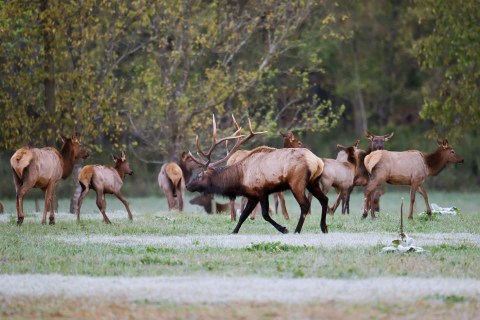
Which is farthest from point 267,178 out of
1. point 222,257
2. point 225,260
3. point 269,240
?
point 225,260

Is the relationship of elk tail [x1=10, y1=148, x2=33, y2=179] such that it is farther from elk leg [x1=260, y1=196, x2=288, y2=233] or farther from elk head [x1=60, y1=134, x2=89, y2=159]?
elk leg [x1=260, y1=196, x2=288, y2=233]

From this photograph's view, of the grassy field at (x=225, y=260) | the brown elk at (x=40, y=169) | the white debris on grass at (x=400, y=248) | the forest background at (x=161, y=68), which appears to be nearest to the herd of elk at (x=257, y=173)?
the brown elk at (x=40, y=169)

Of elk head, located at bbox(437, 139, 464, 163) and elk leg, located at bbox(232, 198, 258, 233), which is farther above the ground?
elk head, located at bbox(437, 139, 464, 163)

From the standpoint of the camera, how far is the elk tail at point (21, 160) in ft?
71.8

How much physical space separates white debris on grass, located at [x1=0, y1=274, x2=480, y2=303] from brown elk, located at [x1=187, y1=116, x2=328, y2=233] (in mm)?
5725

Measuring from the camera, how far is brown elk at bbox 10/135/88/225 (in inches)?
864

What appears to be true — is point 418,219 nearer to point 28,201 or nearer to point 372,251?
point 372,251

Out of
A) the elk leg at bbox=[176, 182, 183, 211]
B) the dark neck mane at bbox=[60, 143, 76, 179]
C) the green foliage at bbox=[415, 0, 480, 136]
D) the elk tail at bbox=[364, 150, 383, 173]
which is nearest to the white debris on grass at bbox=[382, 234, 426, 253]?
the elk tail at bbox=[364, 150, 383, 173]

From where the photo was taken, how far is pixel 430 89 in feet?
171

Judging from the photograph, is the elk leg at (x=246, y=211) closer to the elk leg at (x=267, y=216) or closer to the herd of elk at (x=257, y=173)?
the herd of elk at (x=257, y=173)

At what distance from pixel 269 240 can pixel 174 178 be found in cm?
1153

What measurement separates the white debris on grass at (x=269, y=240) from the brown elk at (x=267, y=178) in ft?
1.61

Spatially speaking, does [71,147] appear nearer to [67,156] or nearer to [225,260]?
[67,156]

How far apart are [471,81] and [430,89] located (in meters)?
19.7
